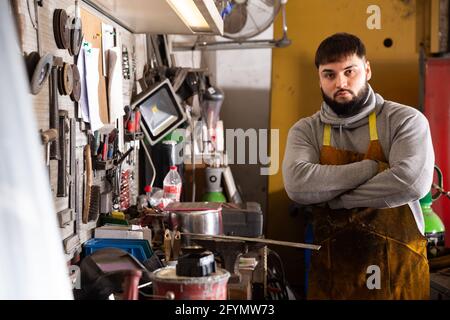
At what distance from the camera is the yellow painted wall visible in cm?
297

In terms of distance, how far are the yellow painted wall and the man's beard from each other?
1099 mm

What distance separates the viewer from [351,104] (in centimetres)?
186

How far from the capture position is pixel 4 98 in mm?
709

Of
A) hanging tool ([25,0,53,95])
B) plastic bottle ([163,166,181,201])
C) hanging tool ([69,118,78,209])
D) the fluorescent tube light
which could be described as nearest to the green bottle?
plastic bottle ([163,166,181,201])

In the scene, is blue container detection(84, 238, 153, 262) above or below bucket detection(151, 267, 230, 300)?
below

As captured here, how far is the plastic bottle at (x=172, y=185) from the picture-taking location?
2424mm

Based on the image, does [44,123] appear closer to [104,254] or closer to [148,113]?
[104,254]
